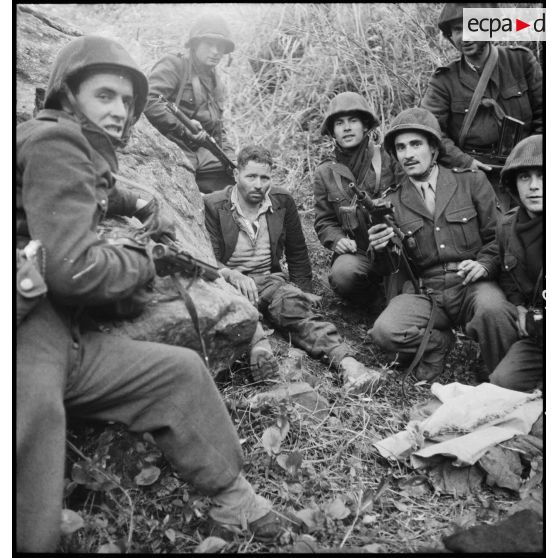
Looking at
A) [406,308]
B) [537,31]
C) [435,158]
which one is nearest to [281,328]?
[406,308]

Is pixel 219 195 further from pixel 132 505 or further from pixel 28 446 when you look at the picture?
pixel 28 446

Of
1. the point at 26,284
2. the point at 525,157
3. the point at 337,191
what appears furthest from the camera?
the point at 337,191

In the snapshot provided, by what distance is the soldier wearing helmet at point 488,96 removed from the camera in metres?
5.51

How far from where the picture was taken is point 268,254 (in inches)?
209

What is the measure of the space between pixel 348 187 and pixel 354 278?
936 millimetres

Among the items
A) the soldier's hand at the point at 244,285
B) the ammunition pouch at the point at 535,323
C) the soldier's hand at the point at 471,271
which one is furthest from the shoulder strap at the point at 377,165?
the ammunition pouch at the point at 535,323

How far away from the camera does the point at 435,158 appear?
505 centimetres

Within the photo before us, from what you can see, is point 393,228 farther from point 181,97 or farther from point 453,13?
point 181,97

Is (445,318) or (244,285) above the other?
(244,285)

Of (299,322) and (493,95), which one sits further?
(493,95)

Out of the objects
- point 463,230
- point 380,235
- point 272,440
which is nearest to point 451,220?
point 463,230

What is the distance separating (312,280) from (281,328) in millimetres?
1210

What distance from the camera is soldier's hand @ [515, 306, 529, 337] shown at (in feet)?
13.5

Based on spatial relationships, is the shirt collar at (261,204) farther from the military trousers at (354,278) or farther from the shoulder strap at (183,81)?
the shoulder strap at (183,81)
